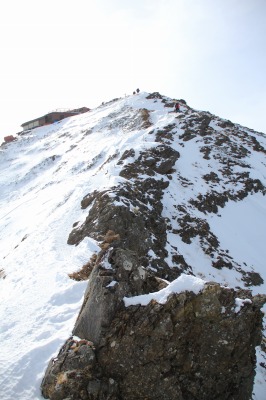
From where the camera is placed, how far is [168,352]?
326 inches

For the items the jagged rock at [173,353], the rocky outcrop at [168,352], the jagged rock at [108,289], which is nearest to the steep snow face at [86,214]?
the jagged rock at [108,289]

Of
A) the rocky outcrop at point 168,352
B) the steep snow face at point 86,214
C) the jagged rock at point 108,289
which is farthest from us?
the steep snow face at point 86,214

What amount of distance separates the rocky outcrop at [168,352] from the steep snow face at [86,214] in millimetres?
1535

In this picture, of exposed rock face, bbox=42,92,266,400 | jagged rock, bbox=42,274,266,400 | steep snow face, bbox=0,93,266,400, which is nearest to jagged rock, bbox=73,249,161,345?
exposed rock face, bbox=42,92,266,400

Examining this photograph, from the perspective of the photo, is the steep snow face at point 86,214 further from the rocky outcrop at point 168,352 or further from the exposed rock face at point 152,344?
the rocky outcrop at point 168,352

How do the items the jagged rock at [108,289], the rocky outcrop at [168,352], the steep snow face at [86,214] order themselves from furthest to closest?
the steep snow face at [86,214]
the jagged rock at [108,289]
the rocky outcrop at [168,352]

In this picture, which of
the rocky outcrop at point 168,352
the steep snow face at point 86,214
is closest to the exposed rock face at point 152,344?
the rocky outcrop at point 168,352

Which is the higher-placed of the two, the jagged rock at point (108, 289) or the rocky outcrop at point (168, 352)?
the jagged rock at point (108, 289)

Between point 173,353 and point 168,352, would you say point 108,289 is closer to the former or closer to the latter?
point 168,352

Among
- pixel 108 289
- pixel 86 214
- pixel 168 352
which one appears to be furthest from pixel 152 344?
→ pixel 86 214

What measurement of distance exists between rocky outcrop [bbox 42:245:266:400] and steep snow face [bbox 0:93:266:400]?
1535 mm

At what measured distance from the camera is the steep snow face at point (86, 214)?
1080cm

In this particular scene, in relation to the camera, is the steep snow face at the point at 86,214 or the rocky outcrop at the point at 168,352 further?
the steep snow face at the point at 86,214

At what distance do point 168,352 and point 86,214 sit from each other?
11.3m
